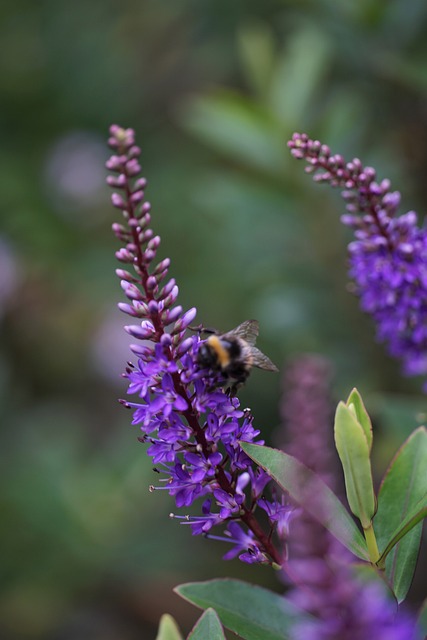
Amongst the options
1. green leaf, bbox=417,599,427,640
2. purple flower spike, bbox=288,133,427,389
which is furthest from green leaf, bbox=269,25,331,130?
green leaf, bbox=417,599,427,640

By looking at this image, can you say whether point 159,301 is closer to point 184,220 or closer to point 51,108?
point 184,220

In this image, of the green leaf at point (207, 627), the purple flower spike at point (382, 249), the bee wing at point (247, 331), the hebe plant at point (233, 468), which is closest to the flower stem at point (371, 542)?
the hebe plant at point (233, 468)

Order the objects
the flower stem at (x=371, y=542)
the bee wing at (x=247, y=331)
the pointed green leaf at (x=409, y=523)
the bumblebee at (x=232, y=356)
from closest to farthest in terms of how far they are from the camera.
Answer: the pointed green leaf at (x=409, y=523) < the flower stem at (x=371, y=542) < the bumblebee at (x=232, y=356) < the bee wing at (x=247, y=331)

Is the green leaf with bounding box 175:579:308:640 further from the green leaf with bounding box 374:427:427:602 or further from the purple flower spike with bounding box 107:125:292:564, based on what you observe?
the green leaf with bounding box 374:427:427:602

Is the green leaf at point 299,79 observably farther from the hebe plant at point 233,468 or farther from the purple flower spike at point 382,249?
the hebe plant at point 233,468

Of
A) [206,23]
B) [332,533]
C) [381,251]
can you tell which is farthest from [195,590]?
[206,23]
